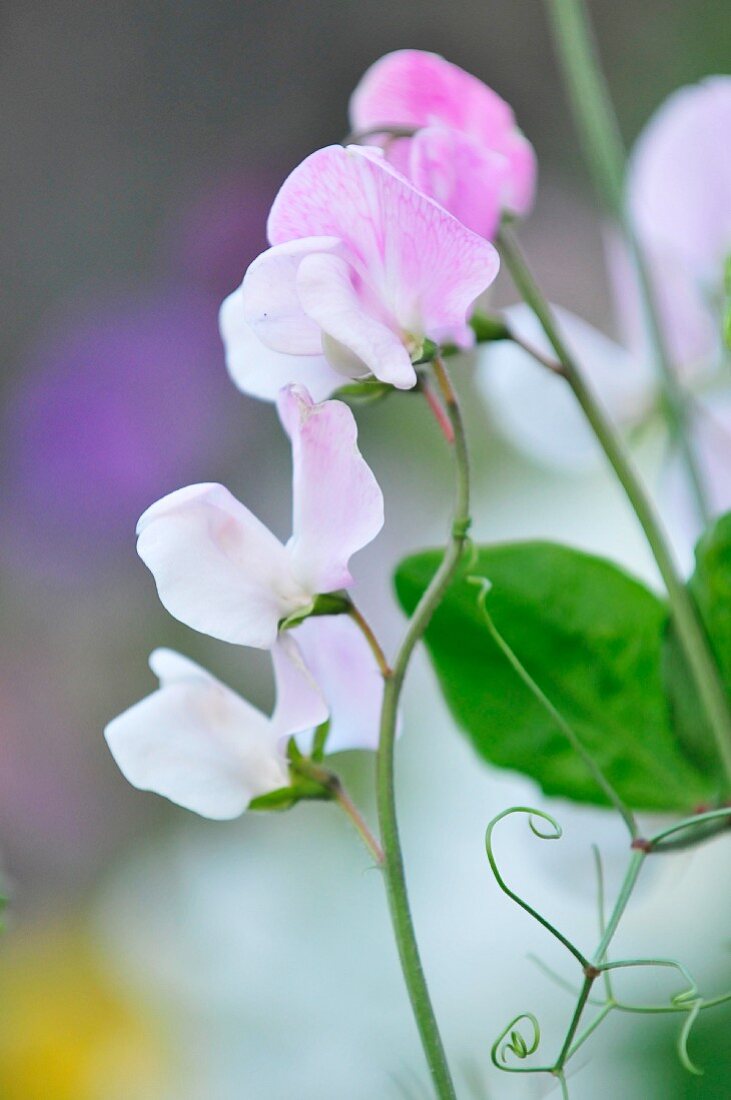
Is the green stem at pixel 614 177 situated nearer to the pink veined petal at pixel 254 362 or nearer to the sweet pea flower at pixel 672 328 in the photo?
the sweet pea flower at pixel 672 328

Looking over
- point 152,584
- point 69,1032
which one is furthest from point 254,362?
point 152,584

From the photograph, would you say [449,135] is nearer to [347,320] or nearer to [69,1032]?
[347,320]

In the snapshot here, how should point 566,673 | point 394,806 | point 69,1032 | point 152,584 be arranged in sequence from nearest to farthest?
1. point 394,806
2. point 566,673
3. point 69,1032
4. point 152,584

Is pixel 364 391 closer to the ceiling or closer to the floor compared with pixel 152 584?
closer to the ceiling

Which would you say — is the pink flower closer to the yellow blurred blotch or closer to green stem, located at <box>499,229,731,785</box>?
green stem, located at <box>499,229,731,785</box>

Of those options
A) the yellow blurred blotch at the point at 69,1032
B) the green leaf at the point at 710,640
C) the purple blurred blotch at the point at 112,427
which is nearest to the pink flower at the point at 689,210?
the green leaf at the point at 710,640

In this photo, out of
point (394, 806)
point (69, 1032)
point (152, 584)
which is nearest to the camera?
point (394, 806)

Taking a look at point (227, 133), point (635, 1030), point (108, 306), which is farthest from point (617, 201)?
point (227, 133)

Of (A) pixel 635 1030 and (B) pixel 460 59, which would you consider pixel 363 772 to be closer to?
(A) pixel 635 1030
